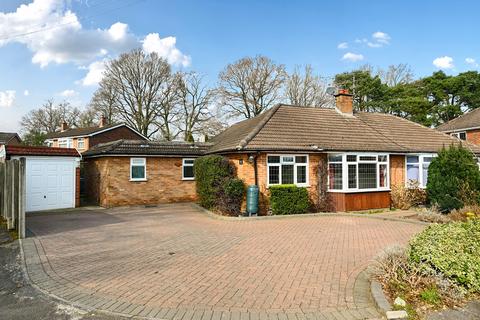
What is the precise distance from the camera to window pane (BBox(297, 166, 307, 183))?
47.5 feet

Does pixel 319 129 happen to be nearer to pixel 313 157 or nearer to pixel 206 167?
pixel 313 157

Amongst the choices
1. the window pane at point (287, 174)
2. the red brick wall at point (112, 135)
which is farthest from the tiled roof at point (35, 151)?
the red brick wall at point (112, 135)

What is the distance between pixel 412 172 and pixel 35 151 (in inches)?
739

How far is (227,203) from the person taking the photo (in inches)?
508

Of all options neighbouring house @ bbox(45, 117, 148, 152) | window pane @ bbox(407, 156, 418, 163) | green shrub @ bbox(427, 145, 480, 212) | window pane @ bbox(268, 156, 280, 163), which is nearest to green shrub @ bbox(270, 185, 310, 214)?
window pane @ bbox(268, 156, 280, 163)

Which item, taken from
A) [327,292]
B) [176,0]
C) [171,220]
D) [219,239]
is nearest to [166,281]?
[327,292]

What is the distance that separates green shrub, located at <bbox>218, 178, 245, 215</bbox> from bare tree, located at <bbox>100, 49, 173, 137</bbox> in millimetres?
25926

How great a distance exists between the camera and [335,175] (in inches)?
578

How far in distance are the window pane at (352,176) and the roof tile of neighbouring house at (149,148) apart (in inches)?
331

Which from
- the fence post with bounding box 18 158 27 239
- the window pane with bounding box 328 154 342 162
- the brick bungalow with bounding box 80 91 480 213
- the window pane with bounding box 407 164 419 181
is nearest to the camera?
the fence post with bounding box 18 158 27 239

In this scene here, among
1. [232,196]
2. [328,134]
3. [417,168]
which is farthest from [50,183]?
[417,168]

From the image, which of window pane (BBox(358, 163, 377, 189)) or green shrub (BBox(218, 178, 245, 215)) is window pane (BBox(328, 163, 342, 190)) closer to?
window pane (BBox(358, 163, 377, 189))

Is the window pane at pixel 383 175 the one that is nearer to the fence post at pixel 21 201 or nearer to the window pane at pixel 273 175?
the window pane at pixel 273 175

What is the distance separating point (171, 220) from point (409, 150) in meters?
12.3
